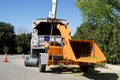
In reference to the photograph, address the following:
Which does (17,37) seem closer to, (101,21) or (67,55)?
(101,21)

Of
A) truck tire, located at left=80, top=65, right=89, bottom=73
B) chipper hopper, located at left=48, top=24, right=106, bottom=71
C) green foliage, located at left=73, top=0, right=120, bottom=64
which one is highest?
green foliage, located at left=73, top=0, right=120, bottom=64

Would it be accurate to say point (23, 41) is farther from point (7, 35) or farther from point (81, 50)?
point (81, 50)

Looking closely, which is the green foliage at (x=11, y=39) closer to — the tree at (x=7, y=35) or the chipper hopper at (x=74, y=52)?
the tree at (x=7, y=35)

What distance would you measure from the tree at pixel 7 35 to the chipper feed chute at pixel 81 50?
5272 centimetres

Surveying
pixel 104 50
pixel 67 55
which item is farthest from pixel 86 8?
pixel 67 55

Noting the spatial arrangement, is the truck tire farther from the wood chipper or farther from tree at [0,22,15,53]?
tree at [0,22,15,53]

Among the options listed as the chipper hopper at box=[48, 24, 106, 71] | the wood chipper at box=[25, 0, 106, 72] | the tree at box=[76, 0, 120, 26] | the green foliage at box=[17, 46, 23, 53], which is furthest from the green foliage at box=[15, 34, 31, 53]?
the chipper hopper at box=[48, 24, 106, 71]

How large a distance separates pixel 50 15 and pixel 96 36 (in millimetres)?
5284

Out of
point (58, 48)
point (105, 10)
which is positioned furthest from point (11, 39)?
point (58, 48)

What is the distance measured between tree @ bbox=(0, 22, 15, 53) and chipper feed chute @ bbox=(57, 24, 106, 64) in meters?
52.7

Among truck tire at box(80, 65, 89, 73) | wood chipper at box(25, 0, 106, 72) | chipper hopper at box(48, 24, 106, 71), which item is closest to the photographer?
chipper hopper at box(48, 24, 106, 71)

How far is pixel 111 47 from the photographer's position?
80.6 feet

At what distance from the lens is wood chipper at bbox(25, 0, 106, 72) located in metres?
17.4

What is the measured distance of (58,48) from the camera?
1909 cm
